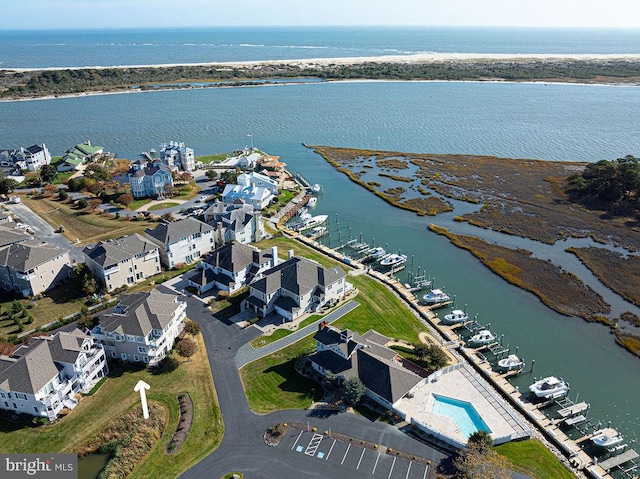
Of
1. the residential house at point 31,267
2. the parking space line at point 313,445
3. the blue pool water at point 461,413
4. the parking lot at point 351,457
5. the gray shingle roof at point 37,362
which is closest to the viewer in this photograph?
the parking lot at point 351,457

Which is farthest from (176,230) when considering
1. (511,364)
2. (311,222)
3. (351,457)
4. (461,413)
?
(511,364)

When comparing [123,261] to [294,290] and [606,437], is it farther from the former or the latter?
[606,437]

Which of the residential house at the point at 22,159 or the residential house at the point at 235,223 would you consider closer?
the residential house at the point at 235,223

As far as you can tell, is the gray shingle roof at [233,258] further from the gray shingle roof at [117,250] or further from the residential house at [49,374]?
the residential house at [49,374]

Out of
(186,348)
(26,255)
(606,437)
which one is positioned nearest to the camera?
(606,437)

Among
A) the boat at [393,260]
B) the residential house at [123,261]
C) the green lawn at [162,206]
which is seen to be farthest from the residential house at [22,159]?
the boat at [393,260]

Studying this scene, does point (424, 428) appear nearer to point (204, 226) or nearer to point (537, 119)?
point (204, 226)
